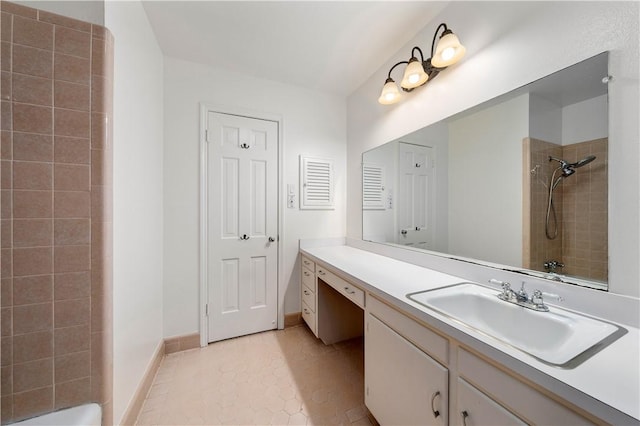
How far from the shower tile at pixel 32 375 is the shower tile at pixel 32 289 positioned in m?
0.25

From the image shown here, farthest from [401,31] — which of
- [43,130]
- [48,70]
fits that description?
[43,130]

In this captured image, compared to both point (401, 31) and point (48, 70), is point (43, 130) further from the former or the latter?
point (401, 31)

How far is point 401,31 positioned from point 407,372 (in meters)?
2.09

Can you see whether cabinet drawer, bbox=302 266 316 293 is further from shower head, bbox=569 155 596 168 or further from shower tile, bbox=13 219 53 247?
shower head, bbox=569 155 596 168

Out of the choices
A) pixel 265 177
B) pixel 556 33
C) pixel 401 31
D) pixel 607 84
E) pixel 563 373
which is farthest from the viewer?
pixel 265 177

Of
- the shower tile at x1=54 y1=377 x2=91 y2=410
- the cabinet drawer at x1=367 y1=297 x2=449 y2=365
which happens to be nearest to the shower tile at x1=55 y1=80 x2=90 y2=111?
the shower tile at x1=54 y1=377 x2=91 y2=410

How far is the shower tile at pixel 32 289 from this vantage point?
0.91m

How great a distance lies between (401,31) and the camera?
163cm

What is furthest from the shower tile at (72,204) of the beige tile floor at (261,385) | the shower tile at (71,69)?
the beige tile floor at (261,385)

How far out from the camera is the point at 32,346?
93 centimetres

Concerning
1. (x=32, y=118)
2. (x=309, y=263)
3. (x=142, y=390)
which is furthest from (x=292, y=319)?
(x=32, y=118)

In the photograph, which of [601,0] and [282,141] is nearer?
[601,0]

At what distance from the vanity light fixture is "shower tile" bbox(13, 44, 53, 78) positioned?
1.86m

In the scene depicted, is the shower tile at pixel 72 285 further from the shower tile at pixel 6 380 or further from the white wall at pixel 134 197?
the shower tile at pixel 6 380
